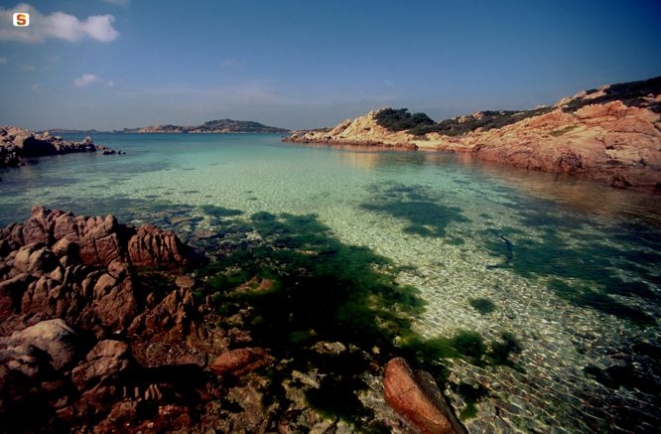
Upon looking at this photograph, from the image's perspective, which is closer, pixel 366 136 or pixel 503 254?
pixel 503 254

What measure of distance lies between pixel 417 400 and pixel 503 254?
9960 millimetres

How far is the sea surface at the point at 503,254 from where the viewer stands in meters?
6.56

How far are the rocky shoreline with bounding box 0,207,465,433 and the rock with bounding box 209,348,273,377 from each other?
0.02 metres

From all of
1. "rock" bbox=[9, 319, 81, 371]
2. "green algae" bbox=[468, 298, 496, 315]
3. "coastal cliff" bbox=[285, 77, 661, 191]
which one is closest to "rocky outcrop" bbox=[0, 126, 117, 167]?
"rock" bbox=[9, 319, 81, 371]

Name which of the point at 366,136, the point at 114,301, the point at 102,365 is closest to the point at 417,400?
the point at 102,365

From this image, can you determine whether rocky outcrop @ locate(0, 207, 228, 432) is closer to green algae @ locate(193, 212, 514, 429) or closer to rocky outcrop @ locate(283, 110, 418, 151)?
green algae @ locate(193, 212, 514, 429)

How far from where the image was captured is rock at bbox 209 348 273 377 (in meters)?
6.61

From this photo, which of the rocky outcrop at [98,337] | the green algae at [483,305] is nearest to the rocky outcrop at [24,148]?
the rocky outcrop at [98,337]

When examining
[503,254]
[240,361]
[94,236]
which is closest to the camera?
[240,361]

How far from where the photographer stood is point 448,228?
17.0 metres

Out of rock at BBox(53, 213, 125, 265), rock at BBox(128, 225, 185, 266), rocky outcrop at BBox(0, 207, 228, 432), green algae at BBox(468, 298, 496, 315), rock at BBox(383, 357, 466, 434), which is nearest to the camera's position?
rocky outcrop at BBox(0, 207, 228, 432)

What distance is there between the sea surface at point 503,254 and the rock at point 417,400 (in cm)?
48

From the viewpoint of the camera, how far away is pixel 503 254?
13.5 metres

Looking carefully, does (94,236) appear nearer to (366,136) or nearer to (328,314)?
(328,314)
